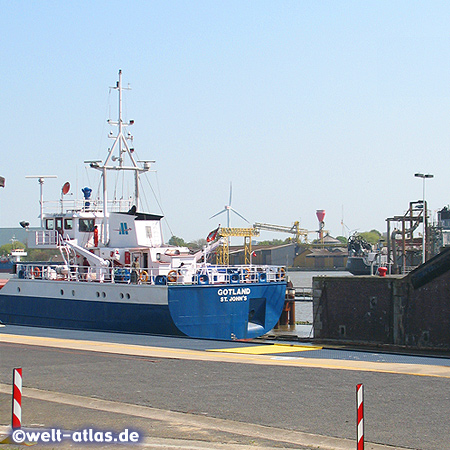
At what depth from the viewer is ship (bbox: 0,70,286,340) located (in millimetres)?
25734

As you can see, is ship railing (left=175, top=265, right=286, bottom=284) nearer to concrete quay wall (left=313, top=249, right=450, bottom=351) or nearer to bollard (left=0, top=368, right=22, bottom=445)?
concrete quay wall (left=313, top=249, right=450, bottom=351)

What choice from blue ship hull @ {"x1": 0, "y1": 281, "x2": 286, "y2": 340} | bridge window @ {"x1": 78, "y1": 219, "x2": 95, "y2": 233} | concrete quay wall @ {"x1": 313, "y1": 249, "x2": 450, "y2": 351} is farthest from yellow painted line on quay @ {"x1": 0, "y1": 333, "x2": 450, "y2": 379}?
bridge window @ {"x1": 78, "y1": 219, "x2": 95, "y2": 233}

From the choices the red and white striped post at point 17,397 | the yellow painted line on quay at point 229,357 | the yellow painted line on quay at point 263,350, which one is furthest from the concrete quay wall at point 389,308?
the red and white striped post at point 17,397

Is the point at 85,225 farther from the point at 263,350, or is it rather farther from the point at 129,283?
the point at 263,350

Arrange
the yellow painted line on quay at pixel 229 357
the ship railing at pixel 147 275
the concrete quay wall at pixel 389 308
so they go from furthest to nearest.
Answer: the ship railing at pixel 147 275 → the concrete quay wall at pixel 389 308 → the yellow painted line on quay at pixel 229 357

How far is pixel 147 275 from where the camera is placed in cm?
2648

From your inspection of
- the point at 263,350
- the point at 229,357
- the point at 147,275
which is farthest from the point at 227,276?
the point at 229,357

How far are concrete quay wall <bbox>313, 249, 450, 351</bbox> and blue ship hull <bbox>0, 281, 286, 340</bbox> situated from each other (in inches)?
91.1

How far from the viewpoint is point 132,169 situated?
108 ft

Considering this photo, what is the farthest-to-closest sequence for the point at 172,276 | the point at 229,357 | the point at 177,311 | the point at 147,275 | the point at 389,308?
the point at 147,275, the point at 172,276, the point at 177,311, the point at 389,308, the point at 229,357

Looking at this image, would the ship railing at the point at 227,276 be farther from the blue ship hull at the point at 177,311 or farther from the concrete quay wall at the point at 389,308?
the concrete quay wall at the point at 389,308

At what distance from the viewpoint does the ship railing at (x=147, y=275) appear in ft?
86.2

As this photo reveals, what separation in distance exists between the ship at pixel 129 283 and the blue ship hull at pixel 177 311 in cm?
4

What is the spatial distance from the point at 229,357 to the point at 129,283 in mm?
11565
